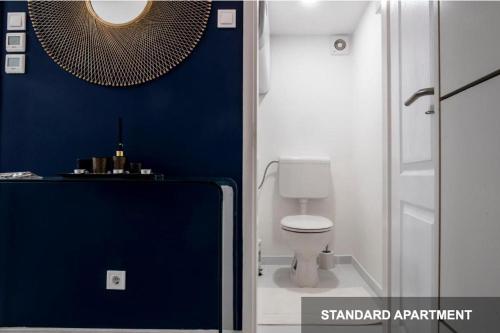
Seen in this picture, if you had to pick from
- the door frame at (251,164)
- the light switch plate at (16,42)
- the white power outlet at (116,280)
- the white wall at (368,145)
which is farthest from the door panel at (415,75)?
the light switch plate at (16,42)

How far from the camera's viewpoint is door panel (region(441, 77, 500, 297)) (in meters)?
0.67

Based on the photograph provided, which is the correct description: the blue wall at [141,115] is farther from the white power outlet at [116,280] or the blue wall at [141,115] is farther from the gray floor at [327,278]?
the gray floor at [327,278]

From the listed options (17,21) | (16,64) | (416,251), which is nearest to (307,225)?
(416,251)

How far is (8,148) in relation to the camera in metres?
1.58

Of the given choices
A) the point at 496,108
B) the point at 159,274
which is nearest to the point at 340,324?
the point at 159,274

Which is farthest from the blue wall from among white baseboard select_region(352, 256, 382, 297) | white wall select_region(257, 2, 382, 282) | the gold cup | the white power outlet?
white wall select_region(257, 2, 382, 282)

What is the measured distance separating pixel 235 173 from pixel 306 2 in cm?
167

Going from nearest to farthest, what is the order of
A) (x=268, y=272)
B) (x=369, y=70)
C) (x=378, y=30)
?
(x=378, y=30) < (x=369, y=70) < (x=268, y=272)

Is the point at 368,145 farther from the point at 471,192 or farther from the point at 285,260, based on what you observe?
the point at 471,192

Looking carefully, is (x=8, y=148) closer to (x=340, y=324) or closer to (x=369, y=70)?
(x=340, y=324)

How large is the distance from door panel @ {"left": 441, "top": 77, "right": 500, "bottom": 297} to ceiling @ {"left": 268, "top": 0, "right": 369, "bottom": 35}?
1939 millimetres

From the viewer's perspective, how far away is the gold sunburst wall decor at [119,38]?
1532 millimetres

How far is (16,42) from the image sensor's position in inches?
62.4

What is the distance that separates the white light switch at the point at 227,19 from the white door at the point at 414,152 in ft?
2.45
